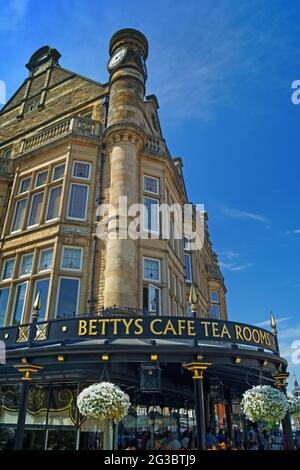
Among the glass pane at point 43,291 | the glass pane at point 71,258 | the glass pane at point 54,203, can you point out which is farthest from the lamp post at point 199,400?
the glass pane at point 54,203

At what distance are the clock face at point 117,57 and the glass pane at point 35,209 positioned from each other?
8.31m

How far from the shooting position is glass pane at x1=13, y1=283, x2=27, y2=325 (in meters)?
15.3

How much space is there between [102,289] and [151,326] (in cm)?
539

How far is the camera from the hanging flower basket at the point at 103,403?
7867 millimetres

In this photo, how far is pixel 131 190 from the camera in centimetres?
1631

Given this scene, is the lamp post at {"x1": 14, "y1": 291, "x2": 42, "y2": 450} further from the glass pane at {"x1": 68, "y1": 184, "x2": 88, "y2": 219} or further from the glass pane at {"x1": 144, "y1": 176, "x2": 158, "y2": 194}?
the glass pane at {"x1": 144, "y1": 176, "x2": 158, "y2": 194}

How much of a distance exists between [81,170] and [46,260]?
4.92 m

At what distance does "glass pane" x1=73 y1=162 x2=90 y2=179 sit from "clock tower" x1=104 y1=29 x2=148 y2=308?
1.34 meters

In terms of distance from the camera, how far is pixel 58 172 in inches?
713

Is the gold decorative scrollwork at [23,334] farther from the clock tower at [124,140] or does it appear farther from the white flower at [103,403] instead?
the clock tower at [124,140]

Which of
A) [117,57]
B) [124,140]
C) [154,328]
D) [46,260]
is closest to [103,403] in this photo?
[154,328]
